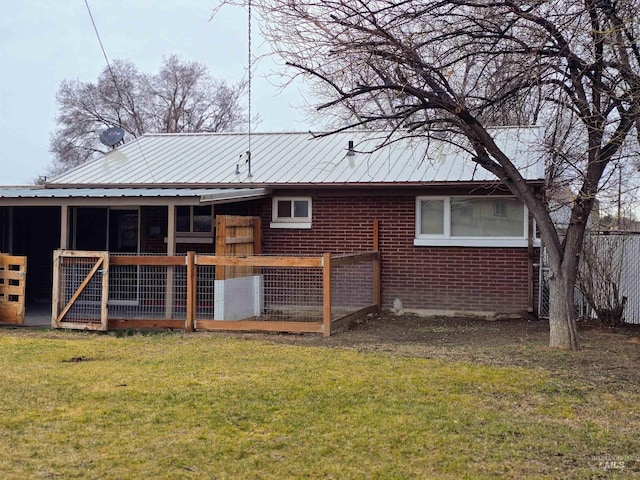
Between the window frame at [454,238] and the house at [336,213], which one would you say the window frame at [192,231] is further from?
the window frame at [454,238]

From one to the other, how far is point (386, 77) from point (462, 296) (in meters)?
5.95

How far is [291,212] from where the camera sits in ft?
50.0

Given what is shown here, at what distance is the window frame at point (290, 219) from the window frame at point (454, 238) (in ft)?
7.41

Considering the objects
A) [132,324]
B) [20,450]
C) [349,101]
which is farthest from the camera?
[132,324]

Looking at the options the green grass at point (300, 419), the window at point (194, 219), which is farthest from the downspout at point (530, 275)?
the window at point (194, 219)

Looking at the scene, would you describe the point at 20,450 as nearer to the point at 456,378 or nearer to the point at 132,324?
the point at 456,378

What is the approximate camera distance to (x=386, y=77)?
9.61m

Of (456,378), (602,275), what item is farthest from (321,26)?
(602,275)

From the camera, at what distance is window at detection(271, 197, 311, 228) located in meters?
15.1

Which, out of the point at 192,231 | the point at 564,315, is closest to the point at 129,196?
the point at 192,231

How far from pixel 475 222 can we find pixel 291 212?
12.5ft

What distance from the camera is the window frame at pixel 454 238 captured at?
45.6ft

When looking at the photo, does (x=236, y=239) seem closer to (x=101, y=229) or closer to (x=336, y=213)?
(x=336, y=213)

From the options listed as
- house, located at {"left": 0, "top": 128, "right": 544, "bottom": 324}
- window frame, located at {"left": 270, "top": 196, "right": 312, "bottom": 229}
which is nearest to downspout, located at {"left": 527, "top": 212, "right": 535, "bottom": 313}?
house, located at {"left": 0, "top": 128, "right": 544, "bottom": 324}
